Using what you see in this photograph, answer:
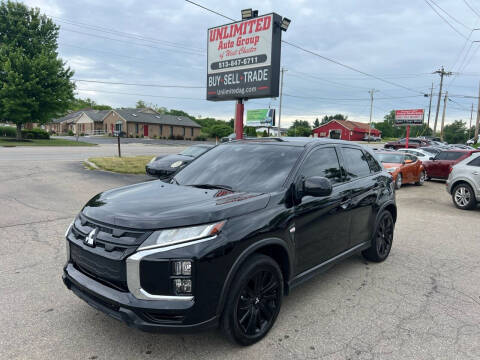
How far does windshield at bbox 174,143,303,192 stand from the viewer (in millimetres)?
3338

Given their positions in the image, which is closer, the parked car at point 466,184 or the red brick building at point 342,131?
the parked car at point 466,184

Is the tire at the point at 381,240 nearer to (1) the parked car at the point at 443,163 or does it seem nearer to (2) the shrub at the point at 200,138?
(1) the parked car at the point at 443,163

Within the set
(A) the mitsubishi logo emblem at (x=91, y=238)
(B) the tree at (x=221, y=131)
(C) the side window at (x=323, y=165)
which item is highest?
(B) the tree at (x=221, y=131)

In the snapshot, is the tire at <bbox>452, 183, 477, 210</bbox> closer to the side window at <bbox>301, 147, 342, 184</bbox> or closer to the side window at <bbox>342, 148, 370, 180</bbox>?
the side window at <bbox>342, 148, 370, 180</bbox>

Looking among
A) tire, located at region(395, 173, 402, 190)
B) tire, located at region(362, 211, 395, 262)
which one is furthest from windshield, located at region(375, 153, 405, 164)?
tire, located at region(362, 211, 395, 262)

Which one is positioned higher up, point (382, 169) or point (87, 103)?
point (87, 103)

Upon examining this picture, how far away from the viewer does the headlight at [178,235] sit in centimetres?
239

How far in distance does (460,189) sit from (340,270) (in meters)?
6.68

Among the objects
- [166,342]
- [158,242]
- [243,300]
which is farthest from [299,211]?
[166,342]

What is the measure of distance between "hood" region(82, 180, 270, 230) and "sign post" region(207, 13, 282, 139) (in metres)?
11.2

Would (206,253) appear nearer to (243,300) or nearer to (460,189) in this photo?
(243,300)

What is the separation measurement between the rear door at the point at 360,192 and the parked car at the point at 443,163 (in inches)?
463

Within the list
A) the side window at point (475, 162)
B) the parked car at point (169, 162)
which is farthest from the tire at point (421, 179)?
the parked car at point (169, 162)

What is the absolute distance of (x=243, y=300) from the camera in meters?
2.75
